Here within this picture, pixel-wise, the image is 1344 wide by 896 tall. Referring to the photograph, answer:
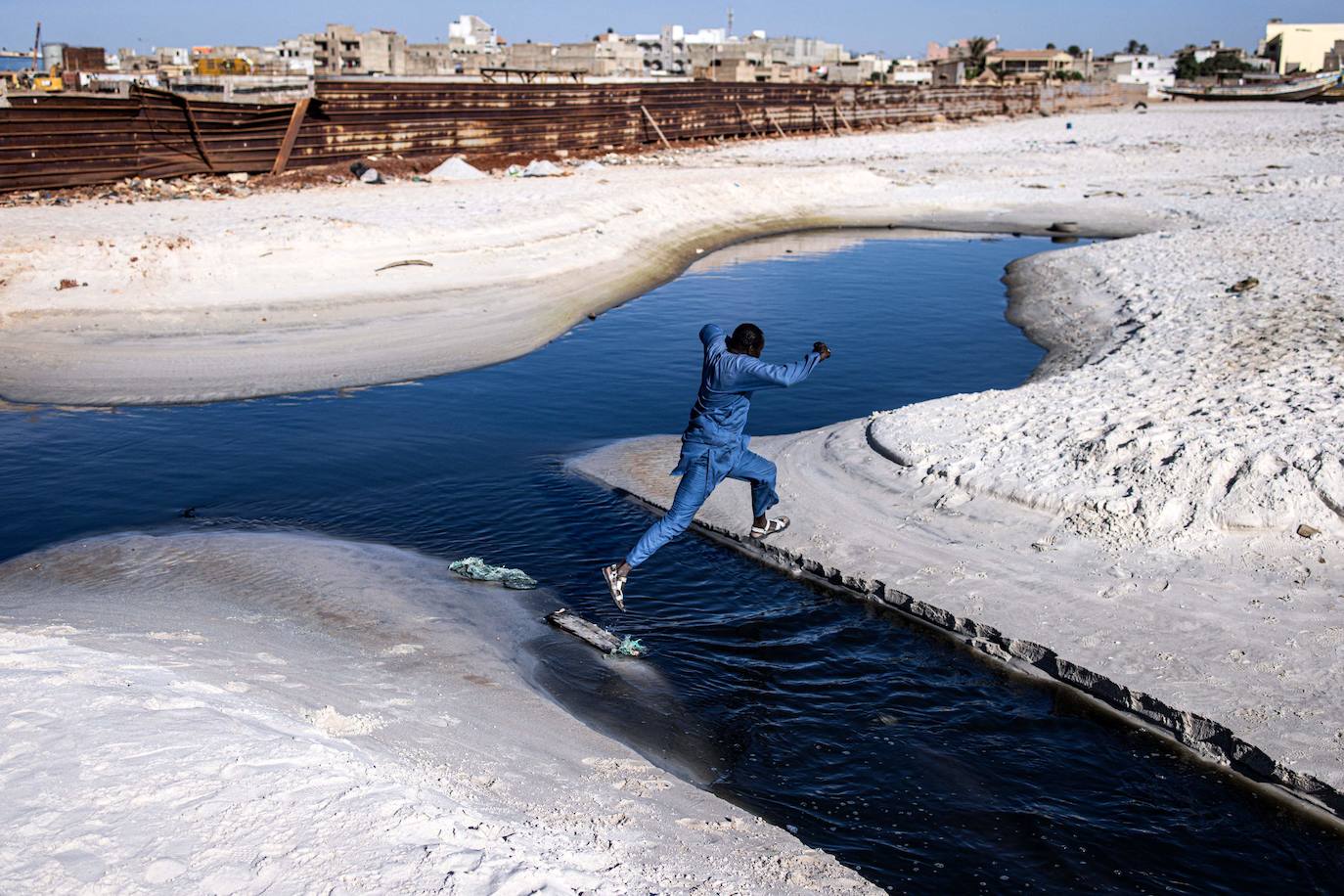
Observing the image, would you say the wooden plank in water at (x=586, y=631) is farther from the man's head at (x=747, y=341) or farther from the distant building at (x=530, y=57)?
the distant building at (x=530, y=57)

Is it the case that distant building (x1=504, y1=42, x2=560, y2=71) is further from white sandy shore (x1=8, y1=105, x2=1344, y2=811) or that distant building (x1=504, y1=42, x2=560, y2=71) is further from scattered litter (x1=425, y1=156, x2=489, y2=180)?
scattered litter (x1=425, y1=156, x2=489, y2=180)

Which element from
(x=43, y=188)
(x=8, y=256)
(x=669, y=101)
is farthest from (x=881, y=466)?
(x=669, y=101)

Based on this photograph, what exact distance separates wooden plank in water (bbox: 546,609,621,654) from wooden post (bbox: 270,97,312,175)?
21208 millimetres

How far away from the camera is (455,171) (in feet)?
90.2

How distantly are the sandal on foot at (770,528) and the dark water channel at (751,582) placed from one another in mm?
279

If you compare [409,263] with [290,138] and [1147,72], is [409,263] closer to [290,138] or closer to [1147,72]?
[290,138]

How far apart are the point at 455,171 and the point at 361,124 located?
2.73m

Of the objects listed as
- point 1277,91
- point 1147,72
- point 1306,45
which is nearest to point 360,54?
point 1277,91

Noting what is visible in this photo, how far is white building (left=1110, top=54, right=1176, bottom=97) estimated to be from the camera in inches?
3241

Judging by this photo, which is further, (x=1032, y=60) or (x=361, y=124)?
(x=1032, y=60)

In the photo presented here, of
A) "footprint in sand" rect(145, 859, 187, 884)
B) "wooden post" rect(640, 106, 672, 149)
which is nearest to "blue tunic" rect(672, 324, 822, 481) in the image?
"footprint in sand" rect(145, 859, 187, 884)

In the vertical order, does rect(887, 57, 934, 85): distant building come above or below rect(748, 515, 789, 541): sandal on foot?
above

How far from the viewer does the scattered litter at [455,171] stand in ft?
89.4

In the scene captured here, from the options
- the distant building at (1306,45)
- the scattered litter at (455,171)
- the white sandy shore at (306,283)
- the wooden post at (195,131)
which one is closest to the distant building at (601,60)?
the scattered litter at (455,171)
